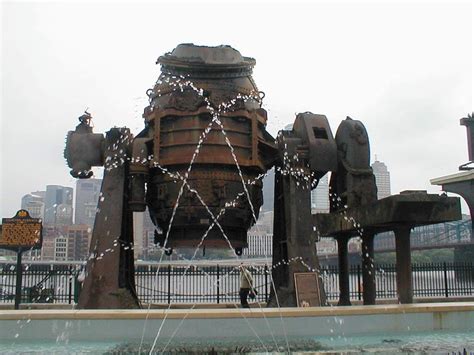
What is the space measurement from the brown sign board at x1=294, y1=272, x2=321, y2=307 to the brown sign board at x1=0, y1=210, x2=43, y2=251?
657 cm

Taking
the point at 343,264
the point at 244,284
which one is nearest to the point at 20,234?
the point at 244,284

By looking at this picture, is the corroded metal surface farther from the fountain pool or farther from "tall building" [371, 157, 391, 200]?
"tall building" [371, 157, 391, 200]

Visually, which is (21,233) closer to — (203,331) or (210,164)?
(210,164)

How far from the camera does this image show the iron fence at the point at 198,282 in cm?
1614

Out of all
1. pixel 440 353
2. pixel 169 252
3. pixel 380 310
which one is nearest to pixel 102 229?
pixel 169 252

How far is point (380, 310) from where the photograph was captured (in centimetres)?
807

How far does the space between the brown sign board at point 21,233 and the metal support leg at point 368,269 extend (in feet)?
25.2

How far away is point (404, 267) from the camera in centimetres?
1018

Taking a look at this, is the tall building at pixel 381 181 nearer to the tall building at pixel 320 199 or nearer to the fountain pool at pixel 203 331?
the tall building at pixel 320 199

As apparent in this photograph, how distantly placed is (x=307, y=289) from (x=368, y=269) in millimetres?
2225

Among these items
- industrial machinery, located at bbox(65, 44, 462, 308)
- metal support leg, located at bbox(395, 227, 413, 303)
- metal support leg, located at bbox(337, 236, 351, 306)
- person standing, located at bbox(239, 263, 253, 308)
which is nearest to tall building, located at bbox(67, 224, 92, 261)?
industrial machinery, located at bbox(65, 44, 462, 308)

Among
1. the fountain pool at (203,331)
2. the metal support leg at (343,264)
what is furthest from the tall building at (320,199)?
the fountain pool at (203,331)

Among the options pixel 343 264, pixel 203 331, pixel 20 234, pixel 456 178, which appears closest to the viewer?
pixel 203 331

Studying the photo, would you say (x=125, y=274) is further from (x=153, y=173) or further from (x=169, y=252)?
(x=153, y=173)
